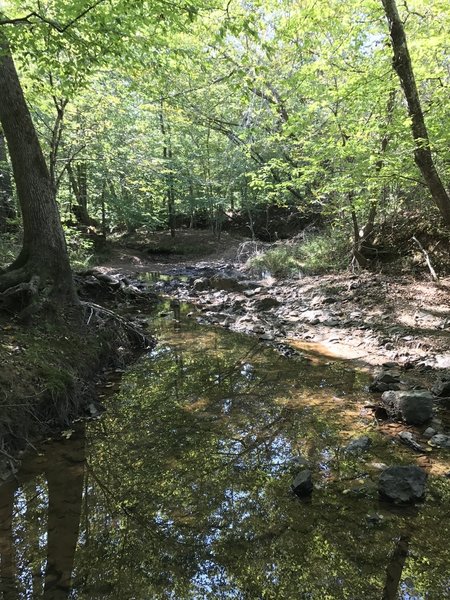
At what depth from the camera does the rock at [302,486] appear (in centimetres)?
394

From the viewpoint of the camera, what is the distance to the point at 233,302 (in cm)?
1320

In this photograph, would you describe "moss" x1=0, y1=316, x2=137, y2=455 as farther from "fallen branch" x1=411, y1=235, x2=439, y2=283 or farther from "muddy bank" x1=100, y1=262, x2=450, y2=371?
"fallen branch" x1=411, y1=235, x2=439, y2=283

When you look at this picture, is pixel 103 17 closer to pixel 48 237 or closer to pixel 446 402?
pixel 48 237

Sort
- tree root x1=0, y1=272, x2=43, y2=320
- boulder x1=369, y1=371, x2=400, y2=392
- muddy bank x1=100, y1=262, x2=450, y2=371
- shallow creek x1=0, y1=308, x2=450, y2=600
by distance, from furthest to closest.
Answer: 1. muddy bank x1=100, y1=262, x2=450, y2=371
2. tree root x1=0, y1=272, x2=43, y2=320
3. boulder x1=369, y1=371, x2=400, y2=392
4. shallow creek x1=0, y1=308, x2=450, y2=600

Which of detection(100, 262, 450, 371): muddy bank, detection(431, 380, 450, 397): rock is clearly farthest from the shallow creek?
detection(100, 262, 450, 371): muddy bank

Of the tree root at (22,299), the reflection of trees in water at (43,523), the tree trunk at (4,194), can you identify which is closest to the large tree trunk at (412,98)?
the tree root at (22,299)

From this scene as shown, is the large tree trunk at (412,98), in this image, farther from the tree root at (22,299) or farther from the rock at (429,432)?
the tree root at (22,299)

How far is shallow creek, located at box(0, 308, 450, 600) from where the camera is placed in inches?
118

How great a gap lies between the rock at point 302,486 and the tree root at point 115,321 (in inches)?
196

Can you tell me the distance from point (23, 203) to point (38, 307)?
2077mm

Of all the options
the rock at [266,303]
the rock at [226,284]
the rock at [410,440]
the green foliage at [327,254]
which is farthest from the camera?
the rock at [226,284]

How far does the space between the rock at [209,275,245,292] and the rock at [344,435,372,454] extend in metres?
10.4

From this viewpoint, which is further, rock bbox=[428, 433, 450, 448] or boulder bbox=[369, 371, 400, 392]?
boulder bbox=[369, 371, 400, 392]

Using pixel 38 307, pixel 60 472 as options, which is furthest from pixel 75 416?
pixel 38 307
